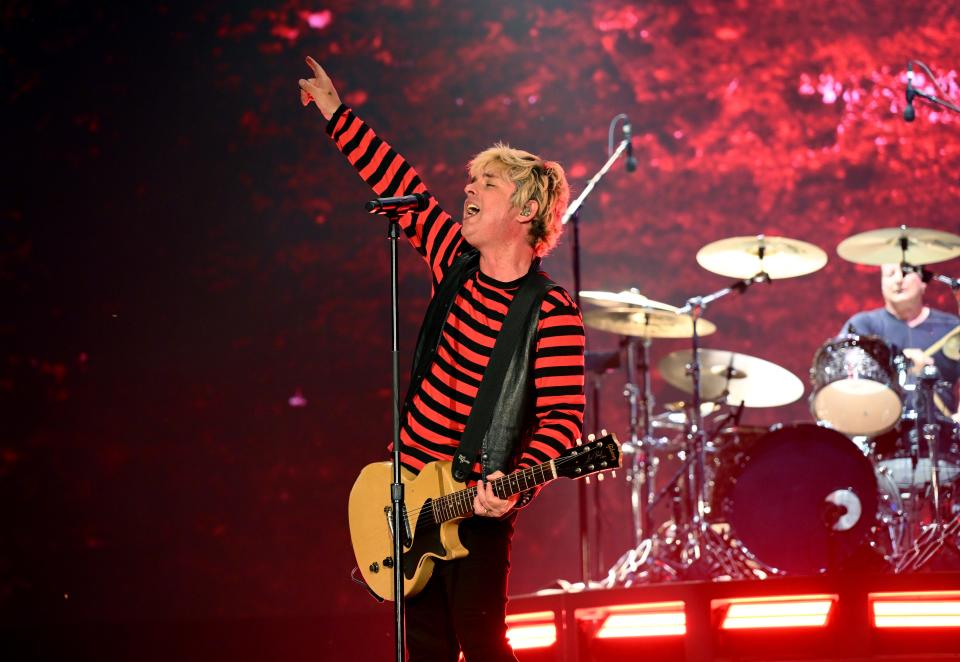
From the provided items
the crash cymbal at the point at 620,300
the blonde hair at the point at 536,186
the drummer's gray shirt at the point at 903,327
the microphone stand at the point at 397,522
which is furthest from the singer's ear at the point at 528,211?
the drummer's gray shirt at the point at 903,327

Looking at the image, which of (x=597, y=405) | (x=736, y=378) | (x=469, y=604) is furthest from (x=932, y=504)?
(x=469, y=604)

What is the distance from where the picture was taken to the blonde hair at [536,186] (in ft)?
10.5

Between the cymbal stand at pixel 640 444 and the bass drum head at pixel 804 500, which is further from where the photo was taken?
the cymbal stand at pixel 640 444

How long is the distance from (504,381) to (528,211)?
1.75ft

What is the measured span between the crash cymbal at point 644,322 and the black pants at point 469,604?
3.24 m

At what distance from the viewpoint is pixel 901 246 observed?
20.4 feet

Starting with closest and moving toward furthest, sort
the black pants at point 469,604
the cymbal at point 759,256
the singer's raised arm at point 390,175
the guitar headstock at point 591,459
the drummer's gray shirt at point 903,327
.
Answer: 1. the guitar headstock at point 591,459
2. the black pants at point 469,604
3. the singer's raised arm at point 390,175
4. the cymbal at point 759,256
5. the drummer's gray shirt at point 903,327

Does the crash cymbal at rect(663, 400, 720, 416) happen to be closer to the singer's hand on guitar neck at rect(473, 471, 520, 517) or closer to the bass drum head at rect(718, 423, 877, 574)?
the bass drum head at rect(718, 423, 877, 574)

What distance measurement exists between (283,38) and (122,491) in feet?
9.15

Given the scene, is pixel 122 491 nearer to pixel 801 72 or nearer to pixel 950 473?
pixel 950 473

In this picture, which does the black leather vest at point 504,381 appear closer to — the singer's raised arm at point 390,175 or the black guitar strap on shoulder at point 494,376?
the black guitar strap on shoulder at point 494,376

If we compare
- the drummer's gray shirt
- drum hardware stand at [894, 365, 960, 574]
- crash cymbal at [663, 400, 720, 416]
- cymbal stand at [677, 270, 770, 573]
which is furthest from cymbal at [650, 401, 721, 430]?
drum hardware stand at [894, 365, 960, 574]

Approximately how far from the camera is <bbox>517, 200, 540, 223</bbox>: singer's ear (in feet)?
10.4

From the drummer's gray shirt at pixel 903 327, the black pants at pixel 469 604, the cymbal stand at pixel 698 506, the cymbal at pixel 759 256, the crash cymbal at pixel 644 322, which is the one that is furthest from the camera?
the drummer's gray shirt at pixel 903 327
